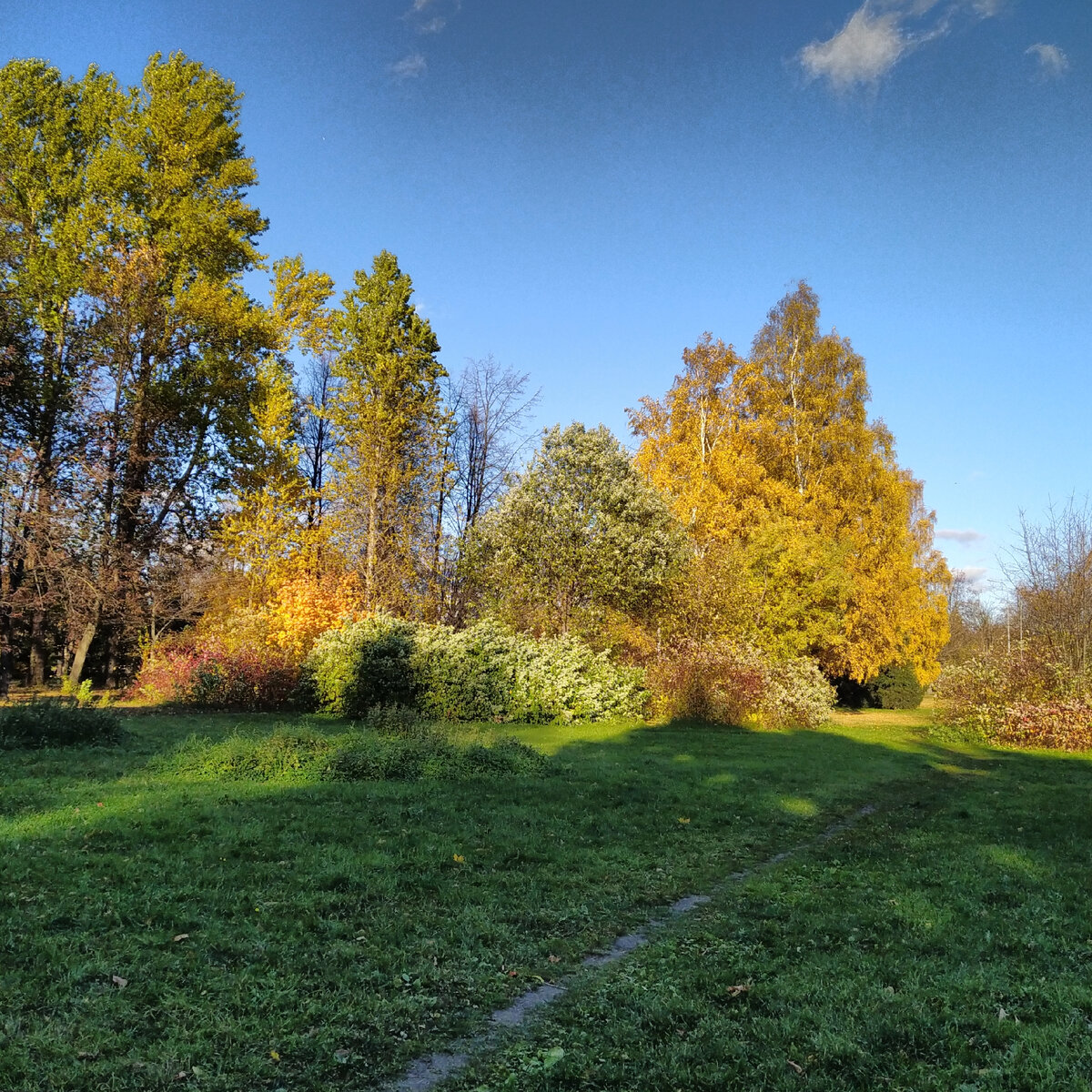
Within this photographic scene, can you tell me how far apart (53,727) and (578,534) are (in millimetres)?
13095

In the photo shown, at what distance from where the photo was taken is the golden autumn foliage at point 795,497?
2394cm

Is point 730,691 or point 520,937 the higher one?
point 730,691

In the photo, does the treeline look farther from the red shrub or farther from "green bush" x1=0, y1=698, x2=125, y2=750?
"green bush" x1=0, y1=698, x2=125, y2=750

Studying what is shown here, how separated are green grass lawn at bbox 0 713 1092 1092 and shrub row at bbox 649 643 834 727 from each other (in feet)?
30.8

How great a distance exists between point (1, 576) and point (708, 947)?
21.5 m

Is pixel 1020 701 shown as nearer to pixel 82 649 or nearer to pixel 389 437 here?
pixel 389 437

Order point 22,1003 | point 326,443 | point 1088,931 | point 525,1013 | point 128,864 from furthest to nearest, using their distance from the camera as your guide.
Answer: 1. point 326,443
2. point 128,864
3. point 1088,931
4. point 525,1013
5. point 22,1003

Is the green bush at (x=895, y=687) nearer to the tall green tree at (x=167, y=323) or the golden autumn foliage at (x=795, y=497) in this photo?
the golden autumn foliage at (x=795, y=497)

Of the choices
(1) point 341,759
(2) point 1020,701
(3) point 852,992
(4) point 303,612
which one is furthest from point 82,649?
(2) point 1020,701

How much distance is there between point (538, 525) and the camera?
67.8ft

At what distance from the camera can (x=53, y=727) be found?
1161 cm

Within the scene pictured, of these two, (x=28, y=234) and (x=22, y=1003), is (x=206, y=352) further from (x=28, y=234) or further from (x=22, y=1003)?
(x=22, y=1003)

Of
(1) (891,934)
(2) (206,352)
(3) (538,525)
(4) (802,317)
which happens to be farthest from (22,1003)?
(4) (802,317)

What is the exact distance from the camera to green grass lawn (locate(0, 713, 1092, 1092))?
3.40m
